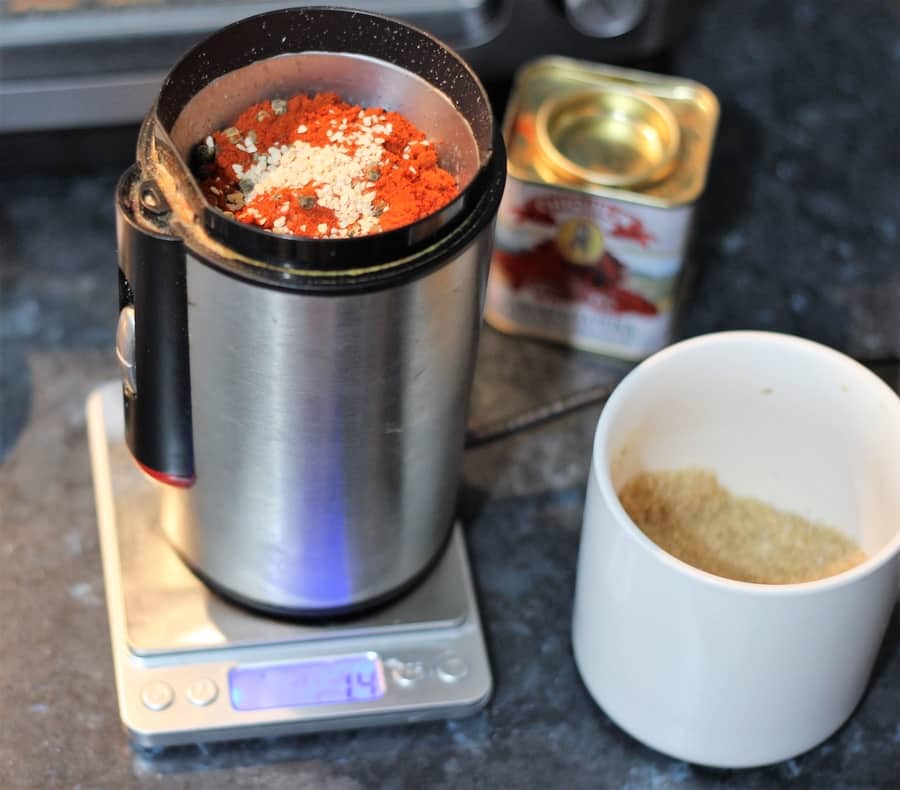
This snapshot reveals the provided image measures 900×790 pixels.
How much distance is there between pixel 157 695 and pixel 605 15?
1.29 feet

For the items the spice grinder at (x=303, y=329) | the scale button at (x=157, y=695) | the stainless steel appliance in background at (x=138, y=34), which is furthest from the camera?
the stainless steel appliance in background at (x=138, y=34)

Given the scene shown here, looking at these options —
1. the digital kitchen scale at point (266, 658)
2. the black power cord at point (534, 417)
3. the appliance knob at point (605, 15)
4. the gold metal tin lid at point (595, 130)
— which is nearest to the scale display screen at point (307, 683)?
the digital kitchen scale at point (266, 658)

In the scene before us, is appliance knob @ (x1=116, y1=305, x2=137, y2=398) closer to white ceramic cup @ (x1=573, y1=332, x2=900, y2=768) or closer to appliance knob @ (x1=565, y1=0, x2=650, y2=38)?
white ceramic cup @ (x1=573, y1=332, x2=900, y2=768)

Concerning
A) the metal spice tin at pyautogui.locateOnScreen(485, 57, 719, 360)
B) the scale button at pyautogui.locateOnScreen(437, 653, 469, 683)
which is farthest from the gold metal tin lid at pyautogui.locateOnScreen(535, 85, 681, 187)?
the scale button at pyautogui.locateOnScreen(437, 653, 469, 683)

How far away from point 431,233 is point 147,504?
9.5 inches

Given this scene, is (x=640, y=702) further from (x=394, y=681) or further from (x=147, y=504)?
(x=147, y=504)

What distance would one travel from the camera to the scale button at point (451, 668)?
1.95ft

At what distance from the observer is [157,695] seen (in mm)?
579

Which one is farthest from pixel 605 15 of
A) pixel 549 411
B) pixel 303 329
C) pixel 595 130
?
pixel 303 329

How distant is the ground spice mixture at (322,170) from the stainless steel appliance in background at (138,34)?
198 millimetres

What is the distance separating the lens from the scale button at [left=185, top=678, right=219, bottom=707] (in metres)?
0.58

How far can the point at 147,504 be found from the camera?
0.64 metres

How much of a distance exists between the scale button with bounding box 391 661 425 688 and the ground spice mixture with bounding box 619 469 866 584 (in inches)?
4.3

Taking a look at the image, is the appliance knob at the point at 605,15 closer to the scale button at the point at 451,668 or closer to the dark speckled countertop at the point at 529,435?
the dark speckled countertop at the point at 529,435
